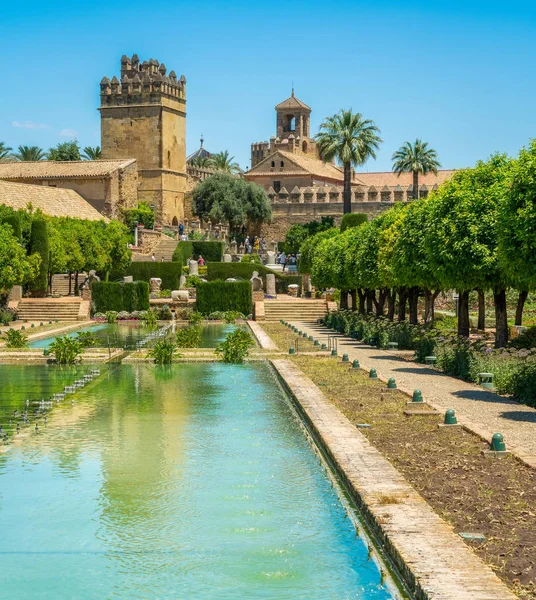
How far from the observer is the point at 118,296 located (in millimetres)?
38188

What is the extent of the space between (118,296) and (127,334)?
8463mm

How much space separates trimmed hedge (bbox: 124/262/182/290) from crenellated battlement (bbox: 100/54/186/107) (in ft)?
77.8

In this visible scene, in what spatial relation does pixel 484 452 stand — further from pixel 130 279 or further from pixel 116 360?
pixel 130 279

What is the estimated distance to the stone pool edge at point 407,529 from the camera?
19.5 ft

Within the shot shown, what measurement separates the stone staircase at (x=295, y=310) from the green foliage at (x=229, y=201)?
29402 mm

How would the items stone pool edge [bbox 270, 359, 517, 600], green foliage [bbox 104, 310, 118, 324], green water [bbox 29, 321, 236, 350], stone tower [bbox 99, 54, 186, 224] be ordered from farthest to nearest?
1. stone tower [bbox 99, 54, 186, 224]
2. green foliage [bbox 104, 310, 118, 324]
3. green water [bbox 29, 321, 236, 350]
4. stone pool edge [bbox 270, 359, 517, 600]

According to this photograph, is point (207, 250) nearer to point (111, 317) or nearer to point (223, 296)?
point (223, 296)

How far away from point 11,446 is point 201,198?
58.9 m

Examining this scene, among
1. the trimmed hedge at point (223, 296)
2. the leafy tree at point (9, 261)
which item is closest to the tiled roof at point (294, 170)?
the trimmed hedge at point (223, 296)

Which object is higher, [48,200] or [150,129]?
[150,129]

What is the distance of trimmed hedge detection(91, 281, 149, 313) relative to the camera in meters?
38.0

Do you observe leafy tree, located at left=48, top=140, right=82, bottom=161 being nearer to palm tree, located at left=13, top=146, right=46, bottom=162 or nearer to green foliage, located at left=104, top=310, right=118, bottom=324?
palm tree, located at left=13, top=146, right=46, bottom=162

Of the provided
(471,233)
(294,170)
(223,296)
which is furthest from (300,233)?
(471,233)

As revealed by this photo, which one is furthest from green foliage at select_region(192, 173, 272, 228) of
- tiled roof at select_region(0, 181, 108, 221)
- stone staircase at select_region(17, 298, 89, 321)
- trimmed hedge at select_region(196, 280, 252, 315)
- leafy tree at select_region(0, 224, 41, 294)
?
leafy tree at select_region(0, 224, 41, 294)
